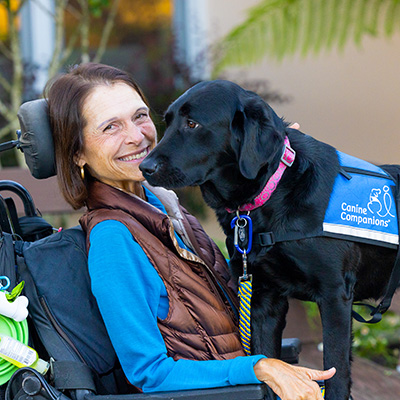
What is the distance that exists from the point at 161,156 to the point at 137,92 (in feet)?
0.99

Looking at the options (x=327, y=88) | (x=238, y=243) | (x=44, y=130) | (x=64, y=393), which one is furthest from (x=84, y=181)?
(x=327, y=88)

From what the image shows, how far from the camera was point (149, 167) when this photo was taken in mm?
1629

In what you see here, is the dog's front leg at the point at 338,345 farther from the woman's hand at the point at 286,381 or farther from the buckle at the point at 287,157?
the buckle at the point at 287,157

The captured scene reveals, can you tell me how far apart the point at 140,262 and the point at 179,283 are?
0.46ft

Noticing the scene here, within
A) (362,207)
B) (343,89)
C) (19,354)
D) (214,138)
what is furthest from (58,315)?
Answer: (343,89)

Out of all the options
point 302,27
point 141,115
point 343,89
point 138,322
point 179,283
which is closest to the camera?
point 138,322

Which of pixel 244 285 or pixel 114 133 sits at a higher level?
pixel 114 133

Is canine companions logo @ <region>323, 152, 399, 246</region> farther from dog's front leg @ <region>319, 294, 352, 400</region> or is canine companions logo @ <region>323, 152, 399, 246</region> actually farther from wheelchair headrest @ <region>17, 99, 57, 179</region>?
wheelchair headrest @ <region>17, 99, 57, 179</region>

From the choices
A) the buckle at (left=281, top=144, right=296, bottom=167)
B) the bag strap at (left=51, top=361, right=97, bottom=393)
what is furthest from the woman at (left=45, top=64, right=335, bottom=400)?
the buckle at (left=281, top=144, right=296, bottom=167)

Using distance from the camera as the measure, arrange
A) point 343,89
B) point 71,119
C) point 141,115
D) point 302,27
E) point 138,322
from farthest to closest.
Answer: point 343,89, point 302,27, point 141,115, point 71,119, point 138,322

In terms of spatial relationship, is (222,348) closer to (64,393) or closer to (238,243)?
(238,243)

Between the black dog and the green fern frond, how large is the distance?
3.79 m

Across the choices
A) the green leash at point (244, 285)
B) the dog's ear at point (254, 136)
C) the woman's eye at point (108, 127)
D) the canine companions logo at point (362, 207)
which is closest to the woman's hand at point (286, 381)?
the green leash at point (244, 285)

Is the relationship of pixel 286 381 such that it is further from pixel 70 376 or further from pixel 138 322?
pixel 70 376
